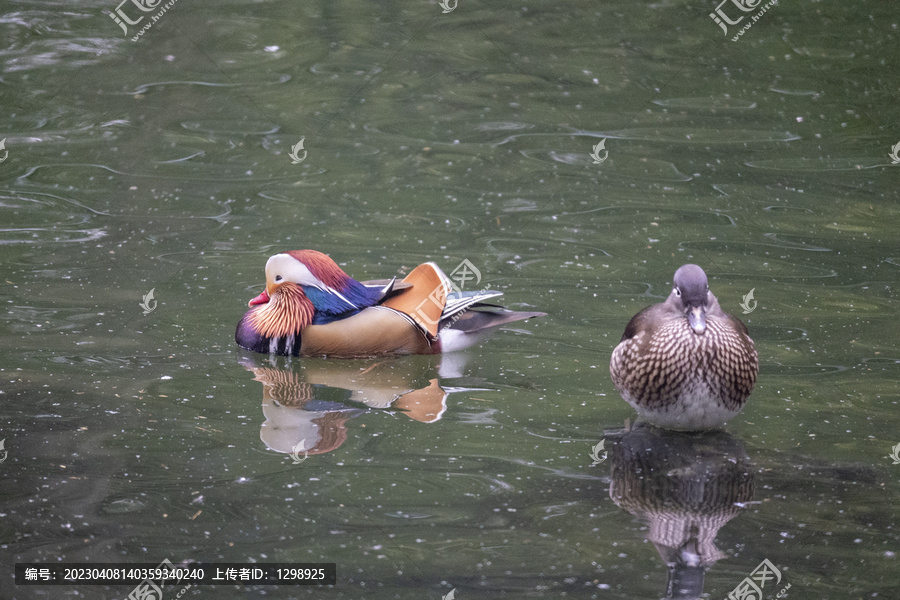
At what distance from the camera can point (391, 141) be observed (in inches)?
348

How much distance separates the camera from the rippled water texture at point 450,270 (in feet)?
12.8

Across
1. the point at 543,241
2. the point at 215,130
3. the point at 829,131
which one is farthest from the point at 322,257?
the point at 829,131

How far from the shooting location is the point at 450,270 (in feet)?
21.6

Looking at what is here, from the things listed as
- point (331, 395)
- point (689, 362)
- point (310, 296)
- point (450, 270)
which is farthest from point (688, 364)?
point (450, 270)

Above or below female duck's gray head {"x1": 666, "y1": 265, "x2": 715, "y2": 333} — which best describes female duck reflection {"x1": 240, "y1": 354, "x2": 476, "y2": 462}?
below

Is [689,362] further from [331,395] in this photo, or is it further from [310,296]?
[310,296]

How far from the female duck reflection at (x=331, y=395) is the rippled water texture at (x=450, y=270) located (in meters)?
0.02

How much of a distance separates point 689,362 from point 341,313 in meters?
1.96

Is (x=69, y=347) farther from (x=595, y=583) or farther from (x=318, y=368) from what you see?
(x=595, y=583)

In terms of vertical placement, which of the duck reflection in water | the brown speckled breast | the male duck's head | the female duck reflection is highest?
the brown speckled breast

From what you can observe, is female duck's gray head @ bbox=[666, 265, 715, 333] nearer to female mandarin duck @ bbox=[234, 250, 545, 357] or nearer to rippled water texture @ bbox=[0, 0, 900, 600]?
rippled water texture @ bbox=[0, 0, 900, 600]

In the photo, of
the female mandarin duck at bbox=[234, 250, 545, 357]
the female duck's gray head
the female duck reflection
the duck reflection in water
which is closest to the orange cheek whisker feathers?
the female mandarin duck at bbox=[234, 250, 545, 357]

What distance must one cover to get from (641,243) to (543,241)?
0.63 metres

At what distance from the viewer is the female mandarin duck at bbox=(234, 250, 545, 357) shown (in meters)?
5.55
